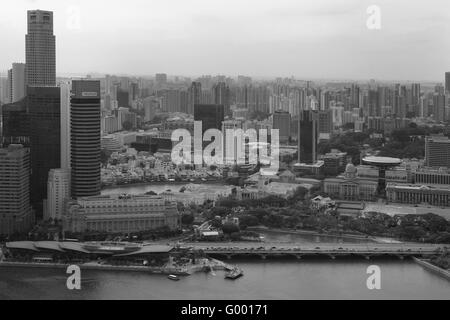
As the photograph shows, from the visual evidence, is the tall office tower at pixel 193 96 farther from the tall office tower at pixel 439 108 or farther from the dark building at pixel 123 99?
the tall office tower at pixel 439 108

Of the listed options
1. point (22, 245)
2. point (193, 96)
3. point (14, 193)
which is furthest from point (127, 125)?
point (22, 245)

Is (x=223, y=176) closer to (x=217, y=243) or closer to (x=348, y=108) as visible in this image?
(x=217, y=243)

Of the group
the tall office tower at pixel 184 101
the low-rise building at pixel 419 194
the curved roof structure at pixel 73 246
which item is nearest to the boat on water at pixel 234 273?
the curved roof structure at pixel 73 246

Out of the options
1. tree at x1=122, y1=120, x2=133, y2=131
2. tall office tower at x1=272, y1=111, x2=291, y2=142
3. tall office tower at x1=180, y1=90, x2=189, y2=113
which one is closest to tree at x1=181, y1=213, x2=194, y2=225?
tall office tower at x1=272, y1=111, x2=291, y2=142

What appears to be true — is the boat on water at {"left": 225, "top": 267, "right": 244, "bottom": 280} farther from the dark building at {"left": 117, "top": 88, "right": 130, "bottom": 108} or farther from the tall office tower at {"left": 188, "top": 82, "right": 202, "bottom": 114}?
the dark building at {"left": 117, "top": 88, "right": 130, "bottom": 108}

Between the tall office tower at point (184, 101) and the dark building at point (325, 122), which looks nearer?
the dark building at point (325, 122)
